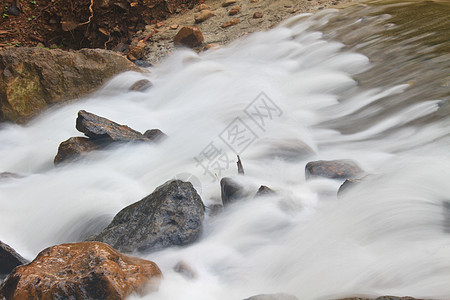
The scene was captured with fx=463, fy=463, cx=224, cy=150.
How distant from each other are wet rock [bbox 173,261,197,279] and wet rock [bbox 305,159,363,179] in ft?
4.07

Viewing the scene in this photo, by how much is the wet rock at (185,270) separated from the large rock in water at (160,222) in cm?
21

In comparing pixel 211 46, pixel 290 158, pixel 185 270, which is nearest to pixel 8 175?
pixel 185 270

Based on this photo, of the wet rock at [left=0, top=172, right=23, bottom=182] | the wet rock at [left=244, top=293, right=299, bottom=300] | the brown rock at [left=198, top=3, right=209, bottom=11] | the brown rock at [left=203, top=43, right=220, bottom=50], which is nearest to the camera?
the wet rock at [left=244, top=293, right=299, bottom=300]

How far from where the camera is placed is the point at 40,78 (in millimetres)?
5902

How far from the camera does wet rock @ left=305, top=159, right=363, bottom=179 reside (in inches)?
137

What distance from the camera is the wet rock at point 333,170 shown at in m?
3.48

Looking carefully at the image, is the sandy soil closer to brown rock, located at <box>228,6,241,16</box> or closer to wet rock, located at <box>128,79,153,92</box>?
brown rock, located at <box>228,6,241,16</box>

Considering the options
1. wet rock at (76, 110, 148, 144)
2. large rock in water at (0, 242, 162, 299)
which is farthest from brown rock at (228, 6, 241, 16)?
large rock in water at (0, 242, 162, 299)

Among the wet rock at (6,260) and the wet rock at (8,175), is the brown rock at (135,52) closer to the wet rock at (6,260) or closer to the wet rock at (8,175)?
the wet rock at (8,175)

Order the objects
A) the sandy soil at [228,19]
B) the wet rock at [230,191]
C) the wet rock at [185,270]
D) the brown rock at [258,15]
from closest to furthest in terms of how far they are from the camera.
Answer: the wet rock at [185,270] < the wet rock at [230,191] < the sandy soil at [228,19] < the brown rock at [258,15]

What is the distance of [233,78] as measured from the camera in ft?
21.0

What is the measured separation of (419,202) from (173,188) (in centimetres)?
161

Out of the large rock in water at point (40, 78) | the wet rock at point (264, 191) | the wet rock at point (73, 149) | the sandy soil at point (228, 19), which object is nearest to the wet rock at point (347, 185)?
the wet rock at point (264, 191)

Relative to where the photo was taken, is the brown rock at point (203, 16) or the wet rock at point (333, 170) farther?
the brown rock at point (203, 16)
